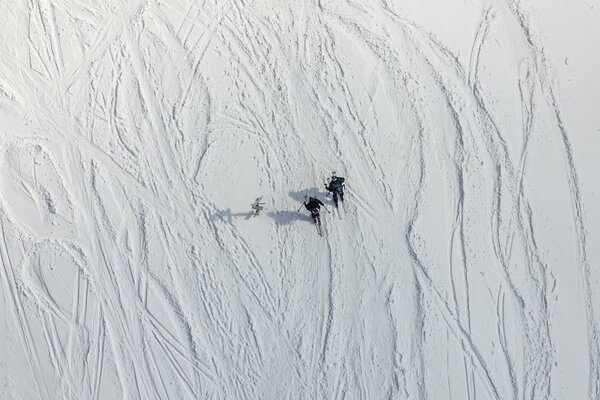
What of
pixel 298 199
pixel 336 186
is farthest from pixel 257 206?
pixel 336 186

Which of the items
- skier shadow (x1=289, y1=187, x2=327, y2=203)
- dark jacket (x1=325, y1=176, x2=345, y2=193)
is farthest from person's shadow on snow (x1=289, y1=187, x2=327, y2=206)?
dark jacket (x1=325, y1=176, x2=345, y2=193)

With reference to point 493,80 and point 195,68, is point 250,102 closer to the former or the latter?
point 195,68

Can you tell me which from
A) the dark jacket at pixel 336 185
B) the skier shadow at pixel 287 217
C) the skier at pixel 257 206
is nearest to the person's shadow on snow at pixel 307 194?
the skier shadow at pixel 287 217

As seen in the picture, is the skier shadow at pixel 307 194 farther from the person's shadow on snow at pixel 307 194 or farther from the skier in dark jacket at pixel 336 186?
the skier in dark jacket at pixel 336 186

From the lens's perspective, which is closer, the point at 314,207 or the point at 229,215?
the point at 314,207

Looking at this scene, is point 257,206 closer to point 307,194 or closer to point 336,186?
point 307,194

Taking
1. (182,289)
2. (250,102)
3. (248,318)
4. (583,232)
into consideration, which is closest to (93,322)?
(182,289)
